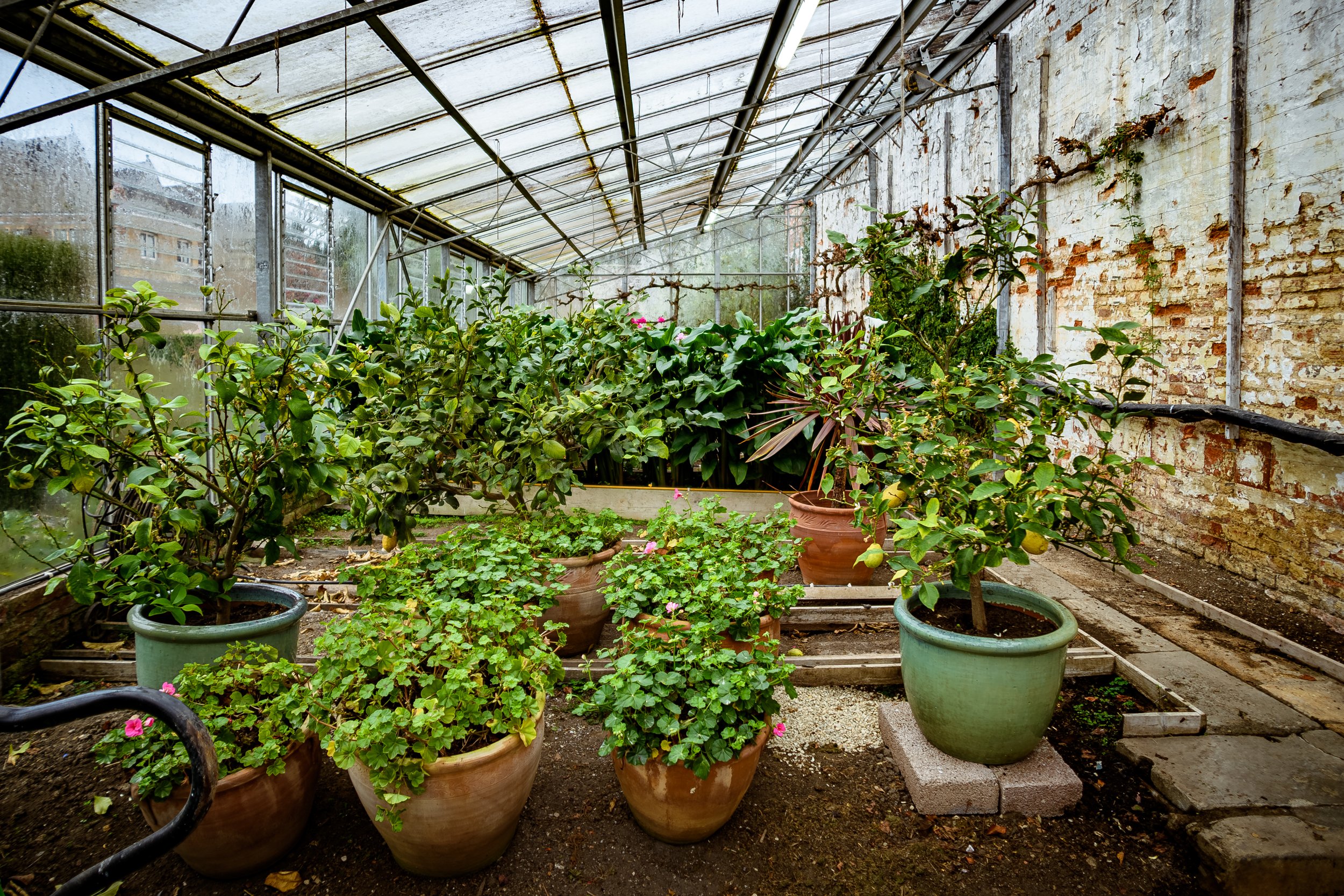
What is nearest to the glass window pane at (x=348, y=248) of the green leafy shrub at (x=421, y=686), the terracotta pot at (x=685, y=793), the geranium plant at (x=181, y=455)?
→ the geranium plant at (x=181, y=455)

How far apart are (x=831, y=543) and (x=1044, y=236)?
3706mm

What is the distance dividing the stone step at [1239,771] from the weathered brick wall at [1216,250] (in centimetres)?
144

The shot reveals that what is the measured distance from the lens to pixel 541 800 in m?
1.92

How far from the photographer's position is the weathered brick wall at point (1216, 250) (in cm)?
301

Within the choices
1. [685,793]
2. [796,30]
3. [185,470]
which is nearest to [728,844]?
[685,793]

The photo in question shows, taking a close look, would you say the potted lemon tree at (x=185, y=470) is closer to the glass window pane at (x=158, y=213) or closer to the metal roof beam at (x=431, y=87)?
the glass window pane at (x=158, y=213)

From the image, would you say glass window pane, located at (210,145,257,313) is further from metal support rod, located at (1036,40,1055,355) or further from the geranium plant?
metal support rod, located at (1036,40,1055,355)

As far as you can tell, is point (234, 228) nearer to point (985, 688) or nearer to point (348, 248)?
point (348, 248)

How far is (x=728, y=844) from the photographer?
176cm

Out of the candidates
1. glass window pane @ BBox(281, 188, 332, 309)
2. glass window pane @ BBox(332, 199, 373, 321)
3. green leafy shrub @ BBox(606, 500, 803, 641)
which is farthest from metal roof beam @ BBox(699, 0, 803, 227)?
green leafy shrub @ BBox(606, 500, 803, 641)

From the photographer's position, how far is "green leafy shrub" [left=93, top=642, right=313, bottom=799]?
1.52 m

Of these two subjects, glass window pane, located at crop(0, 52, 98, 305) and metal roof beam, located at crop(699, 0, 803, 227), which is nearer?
glass window pane, located at crop(0, 52, 98, 305)

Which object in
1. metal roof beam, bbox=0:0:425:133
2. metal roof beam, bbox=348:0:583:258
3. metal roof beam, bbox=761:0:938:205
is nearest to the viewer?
metal roof beam, bbox=0:0:425:133

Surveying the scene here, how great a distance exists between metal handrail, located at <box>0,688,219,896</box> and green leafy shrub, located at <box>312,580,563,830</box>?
26.7 inches
